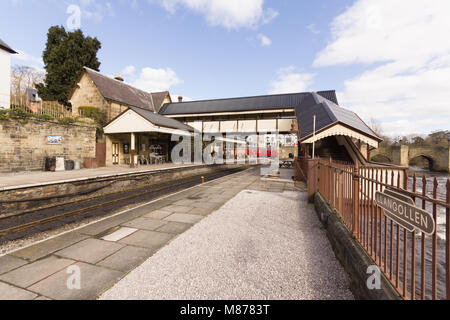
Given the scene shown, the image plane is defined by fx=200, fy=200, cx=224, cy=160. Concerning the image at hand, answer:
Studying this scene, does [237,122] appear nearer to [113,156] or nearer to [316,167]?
[113,156]

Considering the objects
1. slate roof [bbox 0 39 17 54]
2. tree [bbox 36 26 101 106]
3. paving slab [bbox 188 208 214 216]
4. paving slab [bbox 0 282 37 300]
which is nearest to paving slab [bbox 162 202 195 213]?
paving slab [bbox 188 208 214 216]

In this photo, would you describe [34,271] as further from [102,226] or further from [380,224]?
[380,224]

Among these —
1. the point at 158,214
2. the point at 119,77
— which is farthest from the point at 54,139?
the point at 119,77

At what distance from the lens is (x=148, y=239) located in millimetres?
4230

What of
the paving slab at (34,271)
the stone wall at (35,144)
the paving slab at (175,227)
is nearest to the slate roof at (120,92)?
the stone wall at (35,144)

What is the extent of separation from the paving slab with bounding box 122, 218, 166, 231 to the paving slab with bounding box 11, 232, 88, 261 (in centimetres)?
100

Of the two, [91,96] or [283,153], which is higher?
[91,96]

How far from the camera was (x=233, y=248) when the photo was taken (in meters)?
3.83

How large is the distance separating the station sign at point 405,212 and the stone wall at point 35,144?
1679cm

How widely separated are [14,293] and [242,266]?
3.08 m

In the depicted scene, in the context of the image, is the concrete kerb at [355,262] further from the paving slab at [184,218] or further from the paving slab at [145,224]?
the paving slab at [145,224]

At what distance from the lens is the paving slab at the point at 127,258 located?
126 inches
